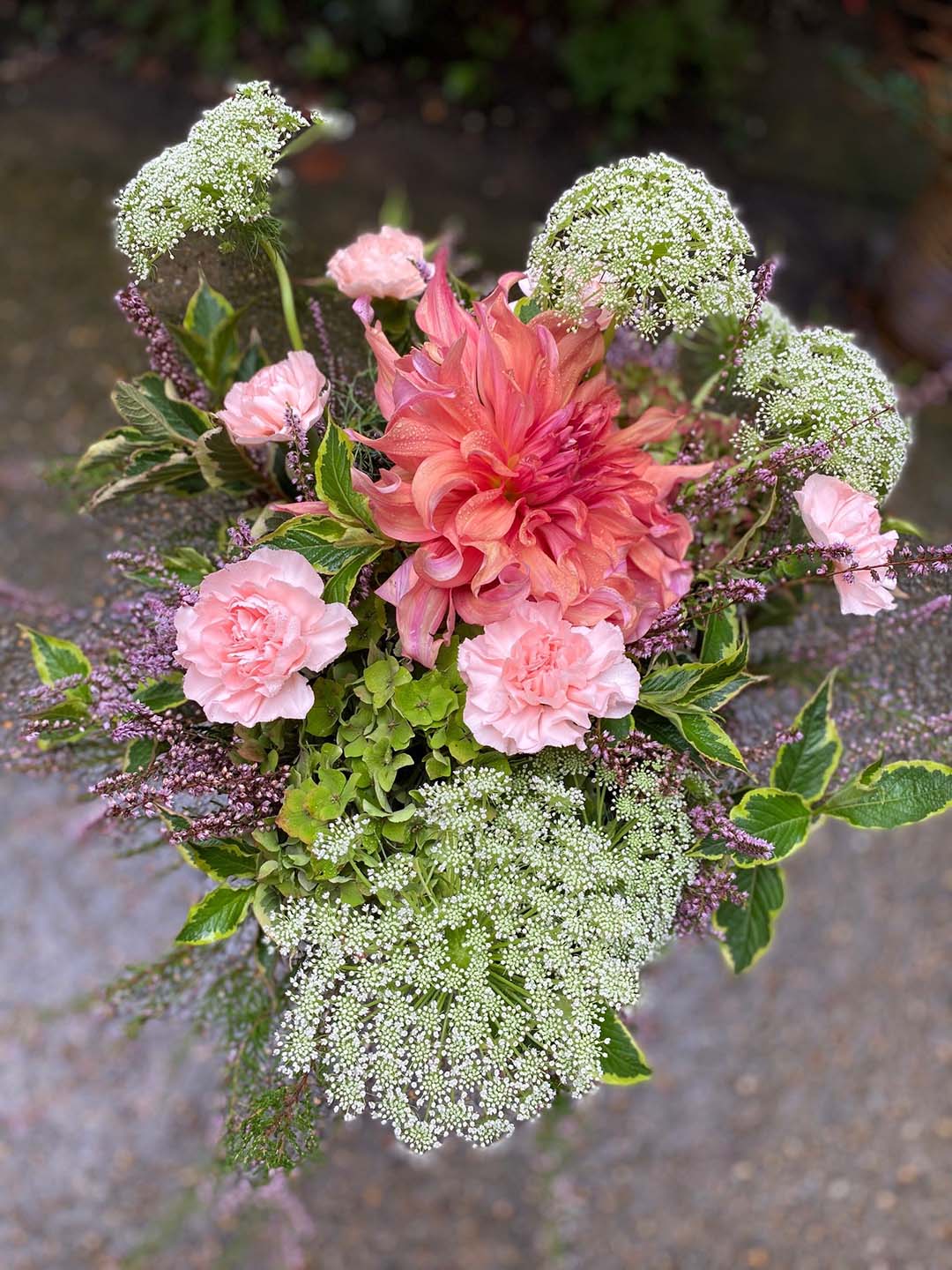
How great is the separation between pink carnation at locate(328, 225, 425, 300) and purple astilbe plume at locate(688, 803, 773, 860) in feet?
1.17

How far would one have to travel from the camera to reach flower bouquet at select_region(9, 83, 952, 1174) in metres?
0.56

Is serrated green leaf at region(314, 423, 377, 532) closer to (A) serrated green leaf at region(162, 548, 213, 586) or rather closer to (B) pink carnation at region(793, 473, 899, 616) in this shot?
(A) serrated green leaf at region(162, 548, 213, 586)

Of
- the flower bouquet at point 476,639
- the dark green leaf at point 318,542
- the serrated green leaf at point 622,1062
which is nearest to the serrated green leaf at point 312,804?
the flower bouquet at point 476,639

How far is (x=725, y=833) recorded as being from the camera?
60 centimetres

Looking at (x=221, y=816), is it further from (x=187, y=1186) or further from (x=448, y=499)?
(x=187, y=1186)

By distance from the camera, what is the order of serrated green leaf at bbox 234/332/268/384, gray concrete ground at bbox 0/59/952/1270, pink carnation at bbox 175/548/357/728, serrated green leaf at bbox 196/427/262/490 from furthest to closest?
gray concrete ground at bbox 0/59/952/1270 → serrated green leaf at bbox 234/332/268/384 → serrated green leaf at bbox 196/427/262/490 → pink carnation at bbox 175/548/357/728

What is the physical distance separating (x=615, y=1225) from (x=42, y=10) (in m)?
2.21

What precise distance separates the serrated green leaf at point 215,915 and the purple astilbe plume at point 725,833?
26 cm

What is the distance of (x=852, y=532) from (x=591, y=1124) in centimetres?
110

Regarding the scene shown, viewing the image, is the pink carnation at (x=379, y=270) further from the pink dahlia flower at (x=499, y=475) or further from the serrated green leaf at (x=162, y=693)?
the serrated green leaf at (x=162, y=693)

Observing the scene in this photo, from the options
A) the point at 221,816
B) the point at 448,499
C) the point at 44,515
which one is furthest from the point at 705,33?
the point at 221,816

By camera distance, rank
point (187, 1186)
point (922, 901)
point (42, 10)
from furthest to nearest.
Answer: point (42, 10)
point (922, 901)
point (187, 1186)

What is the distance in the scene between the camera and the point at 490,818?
1.96 ft

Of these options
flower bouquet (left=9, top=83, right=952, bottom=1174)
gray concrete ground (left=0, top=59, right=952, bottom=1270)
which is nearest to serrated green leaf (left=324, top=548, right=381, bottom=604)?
flower bouquet (left=9, top=83, right=952, bottom=1174)
